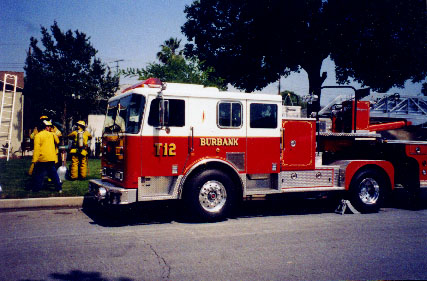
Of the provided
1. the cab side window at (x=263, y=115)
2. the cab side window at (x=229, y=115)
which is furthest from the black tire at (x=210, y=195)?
the cab side window at (x=263, y=115)

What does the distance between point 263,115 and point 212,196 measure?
199 centimetres

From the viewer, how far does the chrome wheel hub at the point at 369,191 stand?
9.11 metres

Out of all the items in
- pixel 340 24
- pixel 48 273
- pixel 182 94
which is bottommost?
pixel 48 273

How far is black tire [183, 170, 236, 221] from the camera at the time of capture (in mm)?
7395

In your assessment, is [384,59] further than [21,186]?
Yes

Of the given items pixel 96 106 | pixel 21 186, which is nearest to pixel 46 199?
pixel 21 186

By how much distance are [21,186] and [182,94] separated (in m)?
5.68

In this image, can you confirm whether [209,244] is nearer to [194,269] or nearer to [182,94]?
[194,269]

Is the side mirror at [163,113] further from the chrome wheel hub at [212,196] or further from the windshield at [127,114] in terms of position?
the chrome wheel hub at [212,196]

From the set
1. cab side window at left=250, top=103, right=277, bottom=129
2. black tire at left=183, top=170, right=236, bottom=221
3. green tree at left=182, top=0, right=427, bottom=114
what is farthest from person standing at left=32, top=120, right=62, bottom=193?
green tree at left=182, top=0, right=427, bottom=114

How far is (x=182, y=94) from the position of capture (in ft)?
24.6

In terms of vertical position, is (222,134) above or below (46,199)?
above

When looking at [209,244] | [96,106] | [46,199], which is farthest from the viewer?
[96,106]

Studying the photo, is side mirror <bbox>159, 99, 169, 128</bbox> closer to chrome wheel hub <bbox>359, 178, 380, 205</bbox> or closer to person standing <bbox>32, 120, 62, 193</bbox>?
person standing <bbox>32, 120, 62, 193</bbox>
